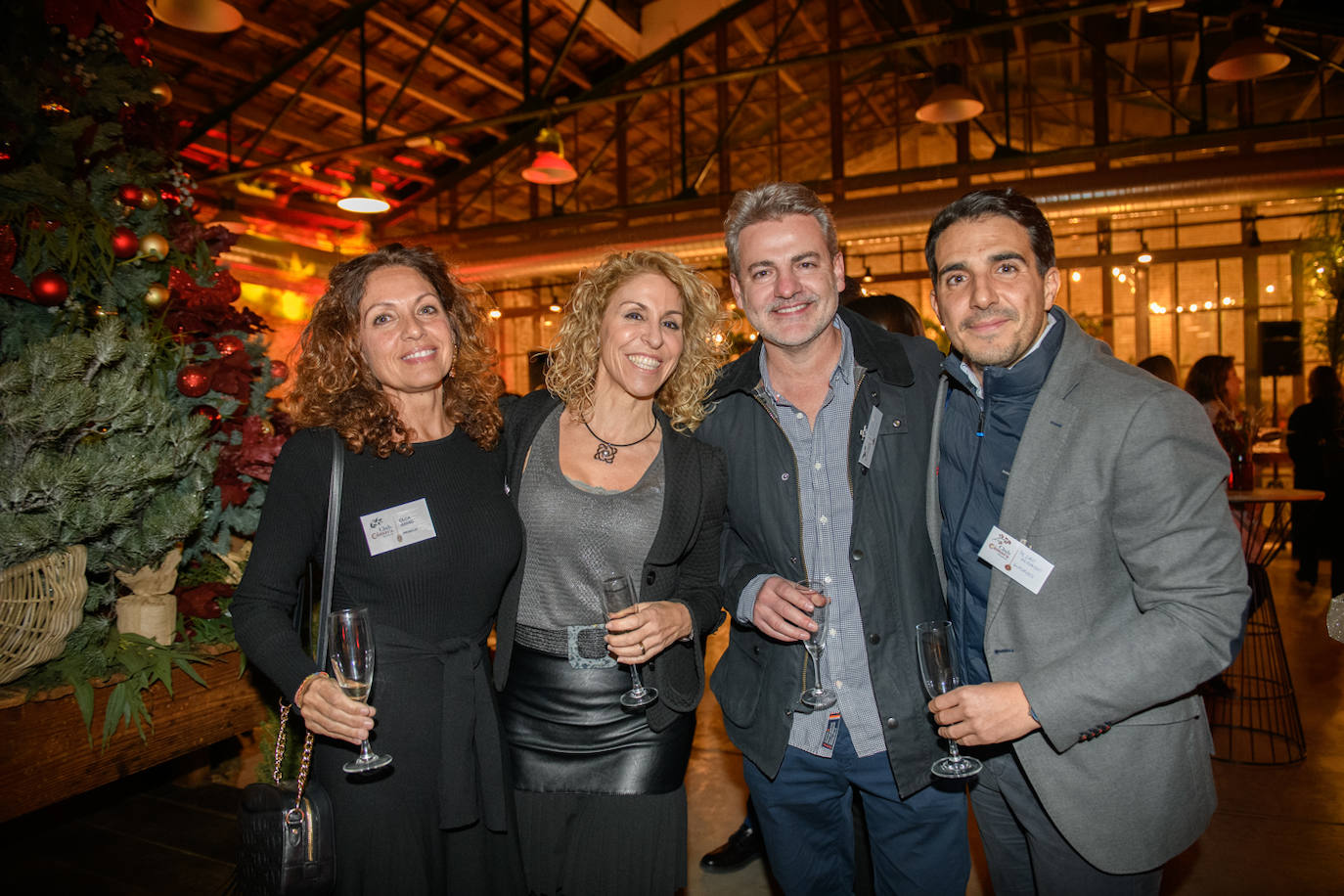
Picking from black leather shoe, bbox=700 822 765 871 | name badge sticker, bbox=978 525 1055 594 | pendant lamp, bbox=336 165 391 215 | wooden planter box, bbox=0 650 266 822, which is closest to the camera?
name badge sticker, bbox=978 525 1055 594

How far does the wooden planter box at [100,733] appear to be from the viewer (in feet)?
7.97

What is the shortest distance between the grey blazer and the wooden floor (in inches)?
68.4

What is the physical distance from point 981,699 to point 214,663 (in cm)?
274

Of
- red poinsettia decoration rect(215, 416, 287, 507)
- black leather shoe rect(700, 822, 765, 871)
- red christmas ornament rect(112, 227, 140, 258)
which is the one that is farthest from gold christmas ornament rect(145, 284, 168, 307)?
black leather shoe rect(700, 822, 765, 871)

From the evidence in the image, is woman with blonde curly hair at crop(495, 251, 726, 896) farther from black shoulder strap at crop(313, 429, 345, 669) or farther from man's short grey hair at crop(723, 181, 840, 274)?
black shoulder strap at crop(313, 429, 345, 669)

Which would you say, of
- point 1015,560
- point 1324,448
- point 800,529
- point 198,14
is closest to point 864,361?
point 800,529

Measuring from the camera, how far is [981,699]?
1475 mm

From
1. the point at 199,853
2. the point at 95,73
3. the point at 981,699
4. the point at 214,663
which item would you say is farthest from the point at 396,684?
the point at 95,73

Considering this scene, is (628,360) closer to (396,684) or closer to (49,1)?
(396,684)

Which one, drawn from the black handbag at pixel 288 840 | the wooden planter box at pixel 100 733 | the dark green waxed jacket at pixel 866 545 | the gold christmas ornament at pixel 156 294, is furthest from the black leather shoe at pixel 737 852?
the gold christmas ornament at pixel 156 294

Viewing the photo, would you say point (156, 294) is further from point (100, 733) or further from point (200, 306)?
point (100, 733)

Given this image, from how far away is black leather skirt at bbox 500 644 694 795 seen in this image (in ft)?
6.44

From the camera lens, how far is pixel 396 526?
5.94 feet

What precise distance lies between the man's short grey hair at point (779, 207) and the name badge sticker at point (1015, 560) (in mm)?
836
